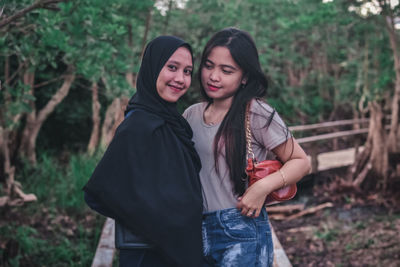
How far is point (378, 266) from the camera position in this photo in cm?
482

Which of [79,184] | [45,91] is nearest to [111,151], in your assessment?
[79,184]

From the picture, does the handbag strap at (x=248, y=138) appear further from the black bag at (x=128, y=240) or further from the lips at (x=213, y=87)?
the black bag at (x=128, y=240)

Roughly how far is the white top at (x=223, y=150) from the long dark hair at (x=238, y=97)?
41 mm

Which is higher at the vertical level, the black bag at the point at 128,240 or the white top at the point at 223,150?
the white top at the point at 223,150

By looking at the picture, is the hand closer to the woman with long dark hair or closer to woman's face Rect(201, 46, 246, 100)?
the woman with long dark hair

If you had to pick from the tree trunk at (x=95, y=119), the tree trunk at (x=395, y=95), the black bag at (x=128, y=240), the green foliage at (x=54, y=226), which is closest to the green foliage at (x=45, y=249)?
the green foliage at (x=54, y=226)

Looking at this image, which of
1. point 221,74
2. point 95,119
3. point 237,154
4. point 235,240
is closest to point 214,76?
point 221,74

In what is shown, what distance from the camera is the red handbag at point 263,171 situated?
1.97m

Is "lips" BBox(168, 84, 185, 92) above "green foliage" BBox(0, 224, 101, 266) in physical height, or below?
above

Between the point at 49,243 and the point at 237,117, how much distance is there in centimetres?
354

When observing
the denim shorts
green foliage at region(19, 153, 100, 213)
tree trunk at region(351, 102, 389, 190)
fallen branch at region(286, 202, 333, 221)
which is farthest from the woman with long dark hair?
tree trunk at region(351, 102, 389, 190)

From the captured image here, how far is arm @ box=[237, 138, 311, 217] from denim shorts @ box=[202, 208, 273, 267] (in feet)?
0.23

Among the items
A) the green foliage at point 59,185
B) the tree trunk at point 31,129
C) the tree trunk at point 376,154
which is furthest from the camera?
the tree trunk at point 376,154

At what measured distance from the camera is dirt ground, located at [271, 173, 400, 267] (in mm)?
5223
